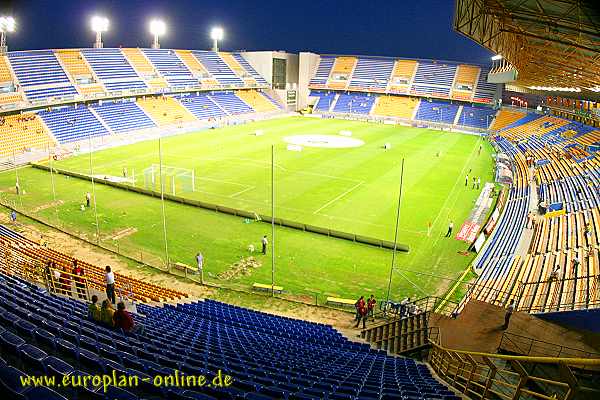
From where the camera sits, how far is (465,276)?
21938 mm

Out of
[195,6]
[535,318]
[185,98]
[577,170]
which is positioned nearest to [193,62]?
[185,98]

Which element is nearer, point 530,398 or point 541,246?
point 530,398

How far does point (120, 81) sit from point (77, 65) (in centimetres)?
566

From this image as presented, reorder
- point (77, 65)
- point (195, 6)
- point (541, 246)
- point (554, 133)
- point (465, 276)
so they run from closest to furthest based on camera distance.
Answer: point (465, 276) < point (541, 246) < point (554, 133) < point (77, 65) < point (195, 6)

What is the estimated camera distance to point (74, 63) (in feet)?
200

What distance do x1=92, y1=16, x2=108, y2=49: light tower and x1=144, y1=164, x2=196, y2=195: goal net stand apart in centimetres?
3572

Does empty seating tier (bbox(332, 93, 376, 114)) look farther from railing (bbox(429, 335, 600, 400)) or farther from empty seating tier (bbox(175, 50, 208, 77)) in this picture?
railing (bbox(429, 335, 600, 400))

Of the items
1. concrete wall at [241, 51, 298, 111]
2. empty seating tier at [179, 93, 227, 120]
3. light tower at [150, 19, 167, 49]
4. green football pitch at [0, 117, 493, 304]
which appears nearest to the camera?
green football pitch at [0, 117, 493, 304]

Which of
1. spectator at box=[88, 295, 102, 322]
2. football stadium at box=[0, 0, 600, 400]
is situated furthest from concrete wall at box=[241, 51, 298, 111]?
spectator at box=[88, 295, 102, 322]

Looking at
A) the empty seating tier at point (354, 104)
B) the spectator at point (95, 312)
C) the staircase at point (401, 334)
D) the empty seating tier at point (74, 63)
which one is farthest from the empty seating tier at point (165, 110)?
the spectator at point (95, 312)

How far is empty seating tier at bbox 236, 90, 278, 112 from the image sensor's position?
7981 cm

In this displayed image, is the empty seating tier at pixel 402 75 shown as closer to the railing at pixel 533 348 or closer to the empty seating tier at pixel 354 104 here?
the empty seating tier at pixel 354 104

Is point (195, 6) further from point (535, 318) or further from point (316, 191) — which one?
point (535, 318)

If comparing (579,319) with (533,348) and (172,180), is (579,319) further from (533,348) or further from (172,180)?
(172,180)
